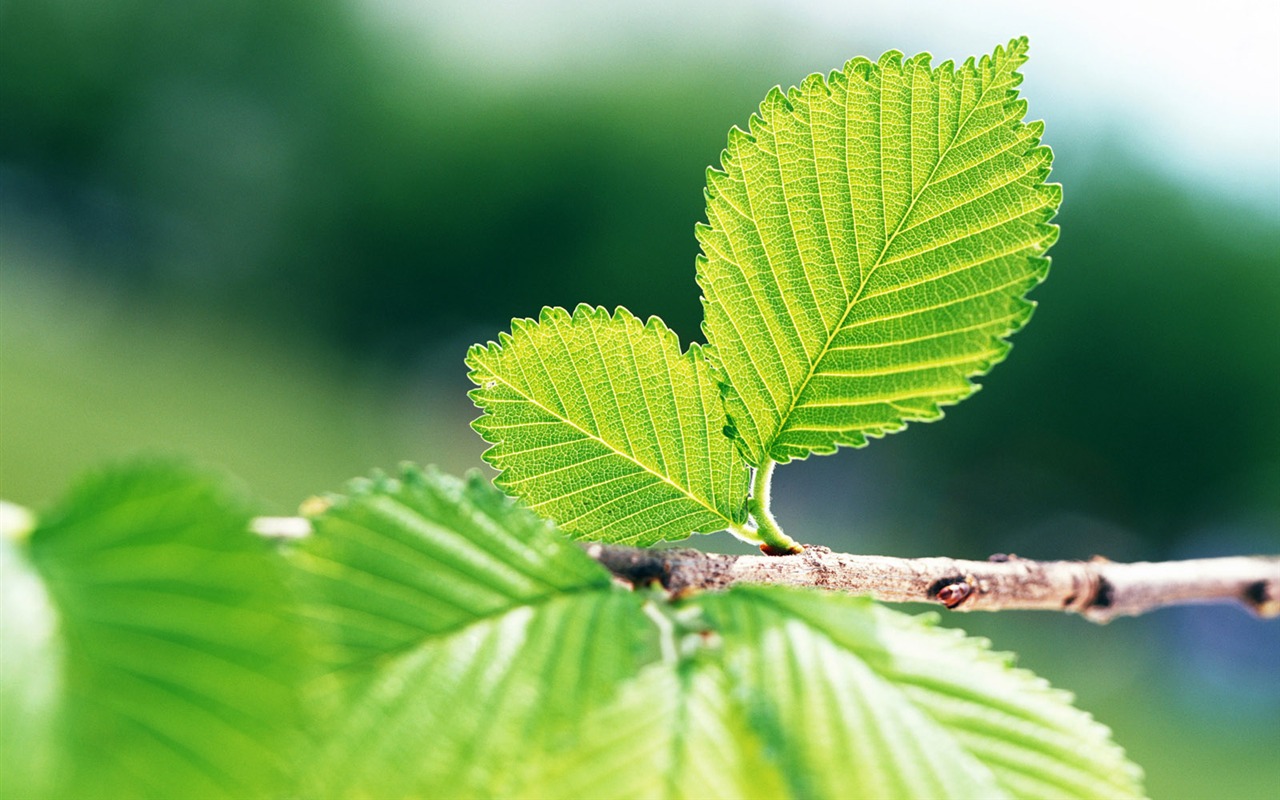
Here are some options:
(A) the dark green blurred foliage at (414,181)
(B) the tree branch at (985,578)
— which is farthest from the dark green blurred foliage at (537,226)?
(B) the tree branch at (985,578)

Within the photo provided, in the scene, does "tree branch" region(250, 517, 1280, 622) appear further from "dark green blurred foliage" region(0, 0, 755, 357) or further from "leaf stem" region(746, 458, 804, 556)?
"dark green blurred foliage" region(0, 0, 755, 357)

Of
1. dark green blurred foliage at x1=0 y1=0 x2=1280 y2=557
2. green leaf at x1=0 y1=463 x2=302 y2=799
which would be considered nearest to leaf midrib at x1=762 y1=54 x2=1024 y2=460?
green leaf at x1=0 y1=463 x2=302 y2=799

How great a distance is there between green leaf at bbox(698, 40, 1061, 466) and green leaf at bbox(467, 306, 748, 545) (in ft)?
0.06

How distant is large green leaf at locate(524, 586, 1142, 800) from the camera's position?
0.93 feet

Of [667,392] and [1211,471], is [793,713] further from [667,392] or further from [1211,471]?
[1211,471]

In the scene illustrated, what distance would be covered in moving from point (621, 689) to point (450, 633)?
0.05 meters

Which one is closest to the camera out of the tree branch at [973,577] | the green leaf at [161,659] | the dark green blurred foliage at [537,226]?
the green leaf at [161,659]

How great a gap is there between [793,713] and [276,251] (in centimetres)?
873

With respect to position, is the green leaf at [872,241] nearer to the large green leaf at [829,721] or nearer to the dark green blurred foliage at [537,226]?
the large green leaf at [829,721]

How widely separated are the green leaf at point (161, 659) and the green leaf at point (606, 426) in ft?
0.66

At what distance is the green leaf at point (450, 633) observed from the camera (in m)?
0.27

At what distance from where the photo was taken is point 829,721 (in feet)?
0.97

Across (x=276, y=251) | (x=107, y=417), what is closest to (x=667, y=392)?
(x=107, y=417)

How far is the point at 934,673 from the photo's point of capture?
1.05 feet
